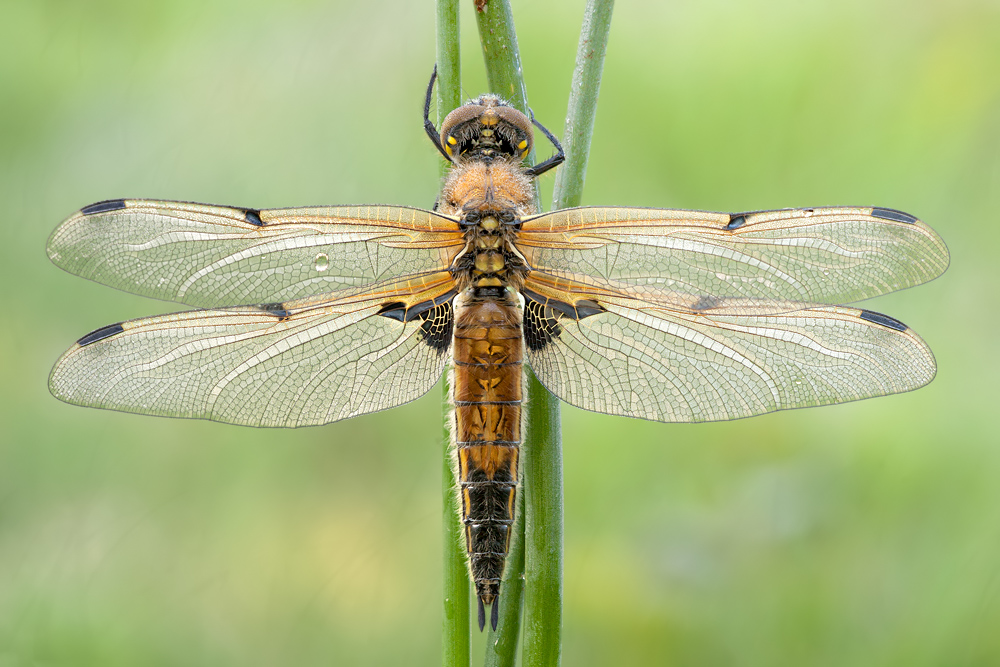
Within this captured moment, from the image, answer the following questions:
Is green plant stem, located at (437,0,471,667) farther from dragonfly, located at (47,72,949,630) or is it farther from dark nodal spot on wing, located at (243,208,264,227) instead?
dark nodal spot on wing, located at (243,208,264,227)

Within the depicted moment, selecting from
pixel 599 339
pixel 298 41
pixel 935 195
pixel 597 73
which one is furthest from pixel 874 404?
pixel 298 41

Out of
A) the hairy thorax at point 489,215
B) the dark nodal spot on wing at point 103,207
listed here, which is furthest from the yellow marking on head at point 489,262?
the dark nodal spot on wing at point 103,207

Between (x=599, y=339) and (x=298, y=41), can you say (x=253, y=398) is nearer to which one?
(x=599, y=339)

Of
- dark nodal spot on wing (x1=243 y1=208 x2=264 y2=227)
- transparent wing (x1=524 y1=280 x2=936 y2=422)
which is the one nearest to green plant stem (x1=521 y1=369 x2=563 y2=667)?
transparent wing (x1=524 y1=280 x2=936 y2=422)

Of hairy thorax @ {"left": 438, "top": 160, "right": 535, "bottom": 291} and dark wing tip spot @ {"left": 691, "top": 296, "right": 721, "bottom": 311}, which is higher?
hairy thorax @ {"left": 438, "top": 160, "right": 535, "bottom": 291}

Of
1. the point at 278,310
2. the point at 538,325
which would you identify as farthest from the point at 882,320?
the point at 278,310

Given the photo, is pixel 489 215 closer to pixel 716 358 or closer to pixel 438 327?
pixel 438 327

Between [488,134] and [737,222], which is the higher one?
[488,134]
